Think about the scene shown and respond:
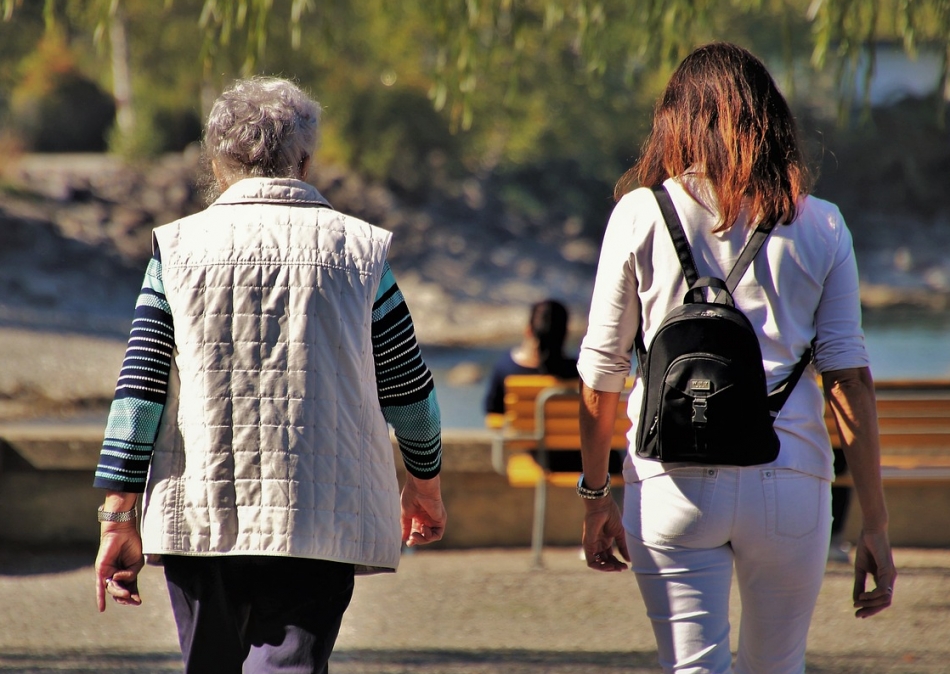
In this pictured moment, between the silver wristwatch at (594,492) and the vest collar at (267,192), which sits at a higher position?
the vest collar at (267,192)

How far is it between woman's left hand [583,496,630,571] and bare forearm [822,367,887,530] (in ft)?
1.42

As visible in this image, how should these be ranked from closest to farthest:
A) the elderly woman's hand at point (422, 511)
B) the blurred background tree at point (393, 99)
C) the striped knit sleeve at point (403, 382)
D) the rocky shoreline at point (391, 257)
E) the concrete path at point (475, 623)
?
→ the striped knit sleeve at point (403, 382) < the elderly woman's hand at point (422, 511) < the concrete path at point (475, 623) < the blurred background tree at point (393, 99) < the rocky shoreline at point (391, 257)

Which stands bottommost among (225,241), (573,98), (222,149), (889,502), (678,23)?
(889,502)

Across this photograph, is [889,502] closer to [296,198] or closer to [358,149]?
[296,198]

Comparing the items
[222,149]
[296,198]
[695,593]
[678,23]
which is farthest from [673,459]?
[678,23]

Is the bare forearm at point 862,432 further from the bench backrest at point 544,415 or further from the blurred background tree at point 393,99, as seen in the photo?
the blurred background tree at point 393,99

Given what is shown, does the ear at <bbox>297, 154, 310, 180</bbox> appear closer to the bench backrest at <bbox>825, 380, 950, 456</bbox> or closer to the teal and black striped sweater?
the teal and black striped sweater

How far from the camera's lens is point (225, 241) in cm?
196

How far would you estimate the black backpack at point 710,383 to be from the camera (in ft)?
6.03

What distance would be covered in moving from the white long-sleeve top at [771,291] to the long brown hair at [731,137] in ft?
0.12

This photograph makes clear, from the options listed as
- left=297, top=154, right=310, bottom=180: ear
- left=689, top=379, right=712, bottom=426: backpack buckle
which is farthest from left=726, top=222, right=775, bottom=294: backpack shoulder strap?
left=297, top=154, right=310, bottom=180: ear

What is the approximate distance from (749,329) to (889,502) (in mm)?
3633

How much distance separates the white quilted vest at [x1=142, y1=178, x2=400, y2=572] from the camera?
1.94 metres

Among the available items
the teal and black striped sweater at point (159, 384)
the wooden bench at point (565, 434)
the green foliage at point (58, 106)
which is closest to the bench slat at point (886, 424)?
the wooden bench at point (565, 434)
